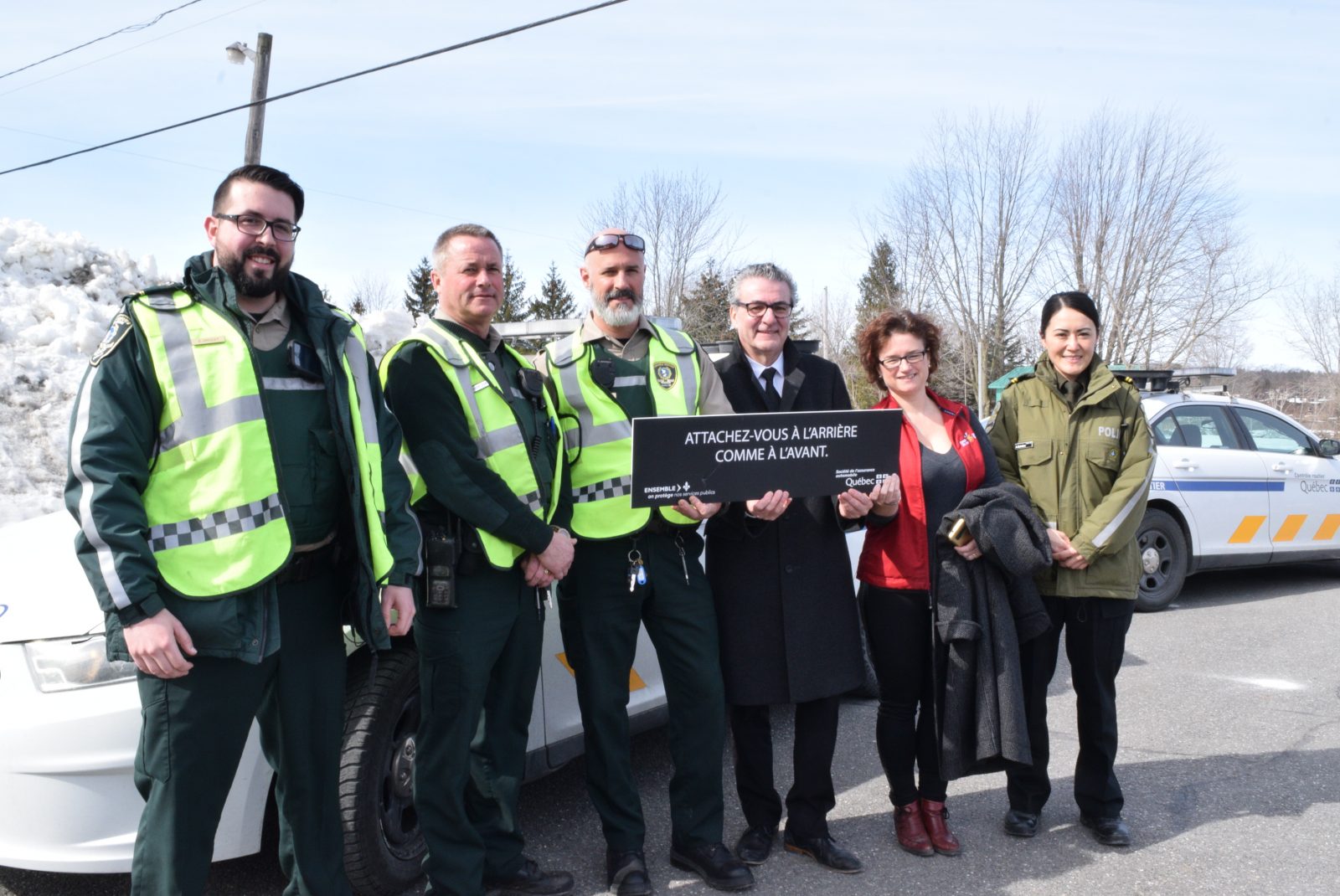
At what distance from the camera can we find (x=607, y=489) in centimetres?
345

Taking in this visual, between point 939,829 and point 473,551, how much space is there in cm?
206

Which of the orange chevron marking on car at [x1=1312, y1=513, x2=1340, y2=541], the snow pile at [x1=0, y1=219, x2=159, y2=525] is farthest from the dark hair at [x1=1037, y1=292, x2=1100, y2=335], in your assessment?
the snow pile at [x1=0, y1=219, x2=159, y2=525]

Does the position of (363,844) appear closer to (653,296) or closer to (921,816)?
(921,816)

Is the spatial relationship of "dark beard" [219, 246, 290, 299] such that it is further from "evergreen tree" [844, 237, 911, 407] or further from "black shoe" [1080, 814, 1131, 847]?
"evergreen tree" [844, 237, 911, 407]

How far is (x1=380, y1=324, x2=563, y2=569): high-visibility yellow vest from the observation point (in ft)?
10.5

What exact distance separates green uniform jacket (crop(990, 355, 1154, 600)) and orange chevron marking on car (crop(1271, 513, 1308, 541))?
578 cm

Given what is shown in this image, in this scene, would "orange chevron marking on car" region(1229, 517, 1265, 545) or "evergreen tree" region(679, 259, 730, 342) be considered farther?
"evergreen tree" region(679, 259, 730, 342)

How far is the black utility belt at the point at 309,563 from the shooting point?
269 cm

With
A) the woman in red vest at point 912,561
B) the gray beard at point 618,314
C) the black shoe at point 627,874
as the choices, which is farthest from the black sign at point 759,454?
the black shoe at point 627,874

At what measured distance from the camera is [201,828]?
99.9 inches

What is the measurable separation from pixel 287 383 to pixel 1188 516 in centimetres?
762

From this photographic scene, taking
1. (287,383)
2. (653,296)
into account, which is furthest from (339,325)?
(653,296)

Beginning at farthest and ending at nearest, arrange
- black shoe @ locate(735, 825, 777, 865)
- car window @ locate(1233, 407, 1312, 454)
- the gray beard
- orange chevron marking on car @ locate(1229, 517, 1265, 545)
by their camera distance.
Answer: car window @ locate(1233, 407, 1312, 454), orange chevron marking on car @ locate(1229, 517, 1265, 545), black shoe @ locate(735, 825, 777, 865), the gray beard

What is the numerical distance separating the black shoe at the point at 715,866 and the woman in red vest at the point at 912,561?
70 centimetres
